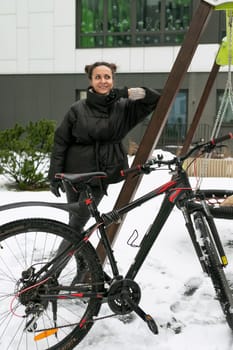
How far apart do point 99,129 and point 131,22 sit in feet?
40.7

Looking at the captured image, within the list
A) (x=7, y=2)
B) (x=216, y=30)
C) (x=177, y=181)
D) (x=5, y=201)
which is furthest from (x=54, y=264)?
(x=7, y=2)

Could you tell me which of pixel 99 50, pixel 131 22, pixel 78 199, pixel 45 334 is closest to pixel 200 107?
pixel 78 199

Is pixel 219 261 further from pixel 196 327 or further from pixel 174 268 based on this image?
pixel 174 268

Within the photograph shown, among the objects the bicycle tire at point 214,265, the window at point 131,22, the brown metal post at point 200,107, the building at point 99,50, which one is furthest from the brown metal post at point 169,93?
the window at point 131,22

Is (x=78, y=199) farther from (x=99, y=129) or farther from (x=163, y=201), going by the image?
(x=163, y=201)

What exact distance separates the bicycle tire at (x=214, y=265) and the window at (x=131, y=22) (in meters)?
12.5

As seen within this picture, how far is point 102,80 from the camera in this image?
275cm

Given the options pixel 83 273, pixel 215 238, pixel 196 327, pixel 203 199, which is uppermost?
pixel 203 199

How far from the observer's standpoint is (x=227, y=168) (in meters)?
9.36

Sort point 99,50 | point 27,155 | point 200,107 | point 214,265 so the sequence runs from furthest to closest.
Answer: point 99,50 → point 27,155 → point 200,107 → point 214,265

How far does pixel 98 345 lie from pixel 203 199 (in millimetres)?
1142

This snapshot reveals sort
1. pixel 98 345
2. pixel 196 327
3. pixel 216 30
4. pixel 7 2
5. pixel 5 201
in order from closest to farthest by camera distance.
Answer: pixel 98 345 < pixel 196 327 < pixel 5 201 < pixel 216 30 < pixel 7 2

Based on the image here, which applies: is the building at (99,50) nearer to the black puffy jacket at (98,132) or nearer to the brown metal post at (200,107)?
the brown metal post at (200,107)

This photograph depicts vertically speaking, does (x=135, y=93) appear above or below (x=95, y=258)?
above
